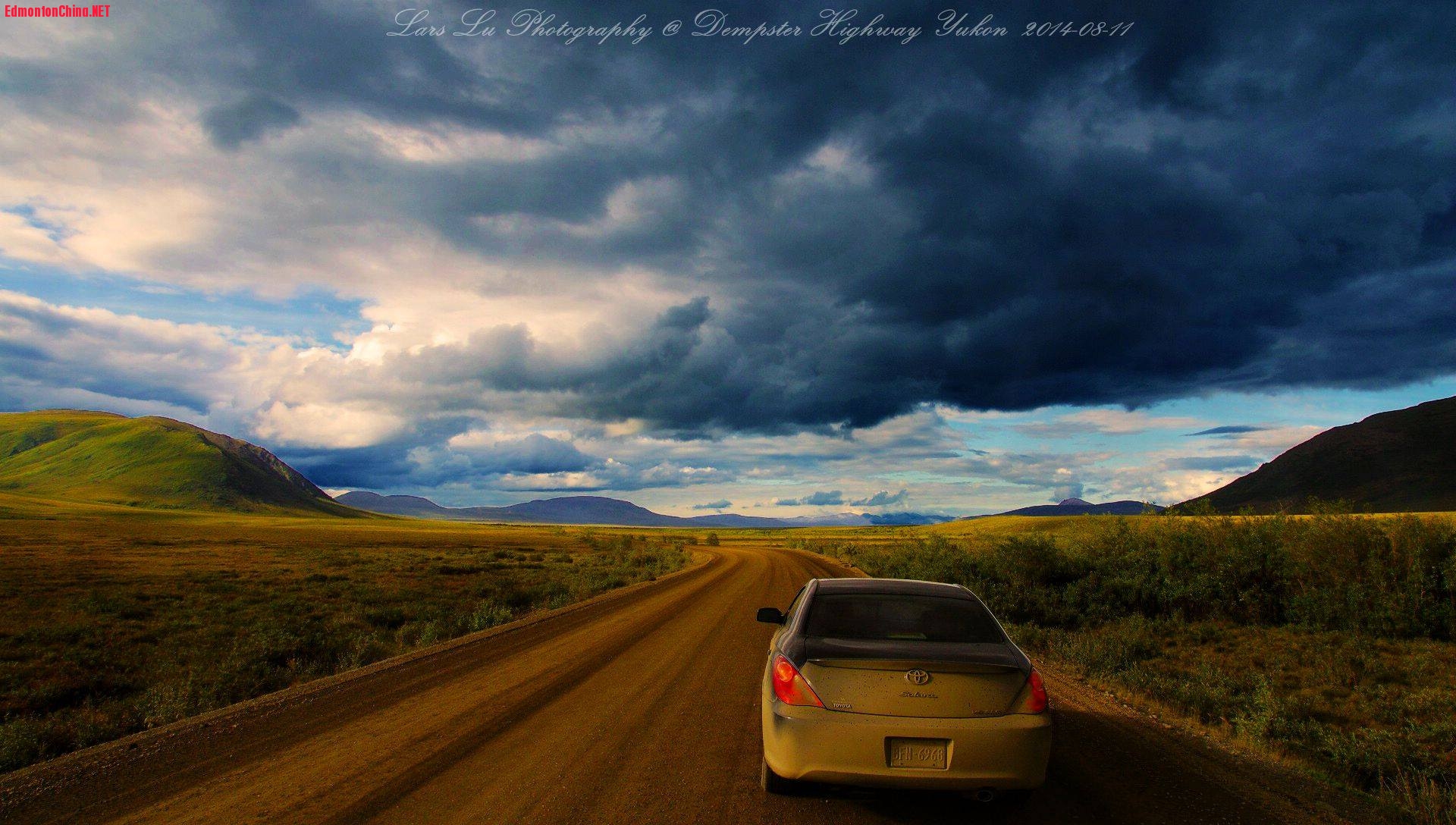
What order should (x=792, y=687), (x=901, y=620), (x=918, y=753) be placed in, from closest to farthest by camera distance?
1. (x=918, y=753)
2. (x=792, y=687)
3. (x=901, y=620)

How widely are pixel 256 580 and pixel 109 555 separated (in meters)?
22.6

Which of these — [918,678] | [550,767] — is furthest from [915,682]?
[550,767]

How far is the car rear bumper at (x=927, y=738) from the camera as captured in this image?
15.4 feet

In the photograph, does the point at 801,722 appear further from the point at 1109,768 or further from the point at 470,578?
the point at 470,578

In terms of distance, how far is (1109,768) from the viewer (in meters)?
6.46

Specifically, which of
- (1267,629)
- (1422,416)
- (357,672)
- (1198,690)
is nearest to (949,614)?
(1198,690)

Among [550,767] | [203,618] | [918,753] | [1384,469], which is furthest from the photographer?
[1384,469]

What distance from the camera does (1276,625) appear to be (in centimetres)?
1781

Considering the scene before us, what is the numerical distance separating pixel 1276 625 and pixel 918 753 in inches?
731

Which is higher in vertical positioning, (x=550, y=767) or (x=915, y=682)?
(x=915, y=682)

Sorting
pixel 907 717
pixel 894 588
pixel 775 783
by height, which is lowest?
pixel 775 783

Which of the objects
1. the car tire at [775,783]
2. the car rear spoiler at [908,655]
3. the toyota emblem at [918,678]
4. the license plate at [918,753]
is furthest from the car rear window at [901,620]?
the car tire at [775,783]

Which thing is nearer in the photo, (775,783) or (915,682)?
(915,682)

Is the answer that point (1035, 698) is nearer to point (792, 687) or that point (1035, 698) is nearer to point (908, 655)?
point (908, 655)
